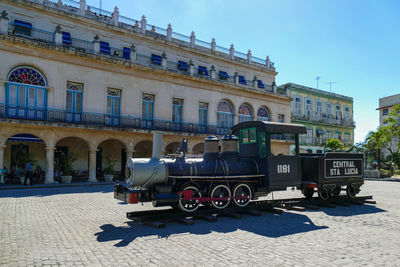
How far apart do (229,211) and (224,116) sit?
2101cm

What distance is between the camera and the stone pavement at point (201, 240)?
5.30 metres

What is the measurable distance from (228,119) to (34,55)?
57.1ft

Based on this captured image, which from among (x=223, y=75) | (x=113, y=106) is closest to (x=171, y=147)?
(x=113, y=106)

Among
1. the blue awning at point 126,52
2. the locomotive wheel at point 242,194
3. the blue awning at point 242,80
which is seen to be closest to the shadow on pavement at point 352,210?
the locomotive wheel at point 242,194

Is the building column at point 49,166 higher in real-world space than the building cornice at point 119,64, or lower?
lower

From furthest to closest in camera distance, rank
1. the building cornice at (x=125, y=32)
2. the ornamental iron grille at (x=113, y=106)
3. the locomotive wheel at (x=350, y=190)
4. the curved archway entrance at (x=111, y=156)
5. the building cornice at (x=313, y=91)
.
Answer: the building cornice at (x=313, y=91) → the curved archway entrance at (x=111, y=156) → the ornamental iron grille at (x=113, y=106) → the building cornice at (x=125, y=32) → the locomotive wheel at (x=350, y=190)

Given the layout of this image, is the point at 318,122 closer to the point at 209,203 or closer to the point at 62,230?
the point at 209,203

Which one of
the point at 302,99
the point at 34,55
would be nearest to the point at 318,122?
the point at 302,99

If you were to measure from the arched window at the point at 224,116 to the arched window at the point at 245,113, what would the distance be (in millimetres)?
1246

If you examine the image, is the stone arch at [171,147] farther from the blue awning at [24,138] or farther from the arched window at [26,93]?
the arched window at [26,93]

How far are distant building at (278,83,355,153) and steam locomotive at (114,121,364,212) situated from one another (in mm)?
27666

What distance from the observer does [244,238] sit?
677 centimetres

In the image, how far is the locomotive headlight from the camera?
8.68 metres

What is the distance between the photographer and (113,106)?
23.9 metres
